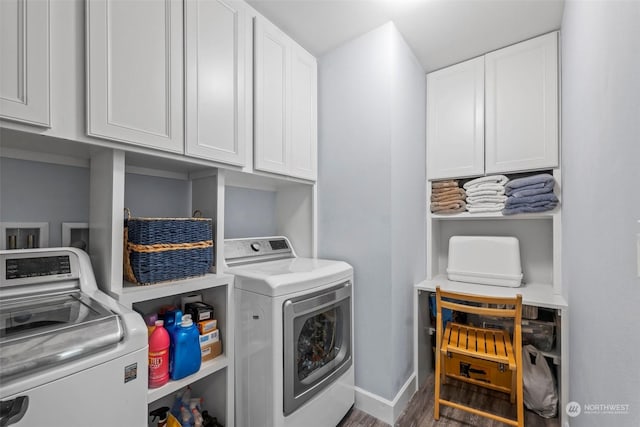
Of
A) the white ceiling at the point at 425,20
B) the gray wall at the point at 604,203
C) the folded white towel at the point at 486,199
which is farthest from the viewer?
the folded white towel at the point at 486,199

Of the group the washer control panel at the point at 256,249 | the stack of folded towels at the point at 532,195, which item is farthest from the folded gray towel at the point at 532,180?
the washer control panel at the point at 256,249

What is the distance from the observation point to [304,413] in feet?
4.47

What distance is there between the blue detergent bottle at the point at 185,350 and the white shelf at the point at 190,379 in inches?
0.9

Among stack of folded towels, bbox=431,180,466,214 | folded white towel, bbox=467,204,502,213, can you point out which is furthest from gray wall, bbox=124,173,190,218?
folded white towel, bbox=467,204,502,213

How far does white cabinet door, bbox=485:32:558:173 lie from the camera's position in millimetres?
1825

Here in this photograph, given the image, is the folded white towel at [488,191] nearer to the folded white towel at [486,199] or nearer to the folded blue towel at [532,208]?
the folded white towel at [486,199]

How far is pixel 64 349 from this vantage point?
718 millimetres

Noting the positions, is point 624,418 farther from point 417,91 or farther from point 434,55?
point 434,55

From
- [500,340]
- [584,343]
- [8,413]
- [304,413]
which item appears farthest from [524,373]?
[8,413]

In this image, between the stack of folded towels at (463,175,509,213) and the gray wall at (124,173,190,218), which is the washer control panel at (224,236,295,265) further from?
the stack of folded towels at (463,175,509,213)

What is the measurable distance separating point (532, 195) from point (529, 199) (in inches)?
1.4

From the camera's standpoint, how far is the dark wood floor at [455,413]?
1651 mm

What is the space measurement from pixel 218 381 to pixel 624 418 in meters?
1.56

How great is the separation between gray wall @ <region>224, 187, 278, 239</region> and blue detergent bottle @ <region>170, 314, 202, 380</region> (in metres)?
0.73
